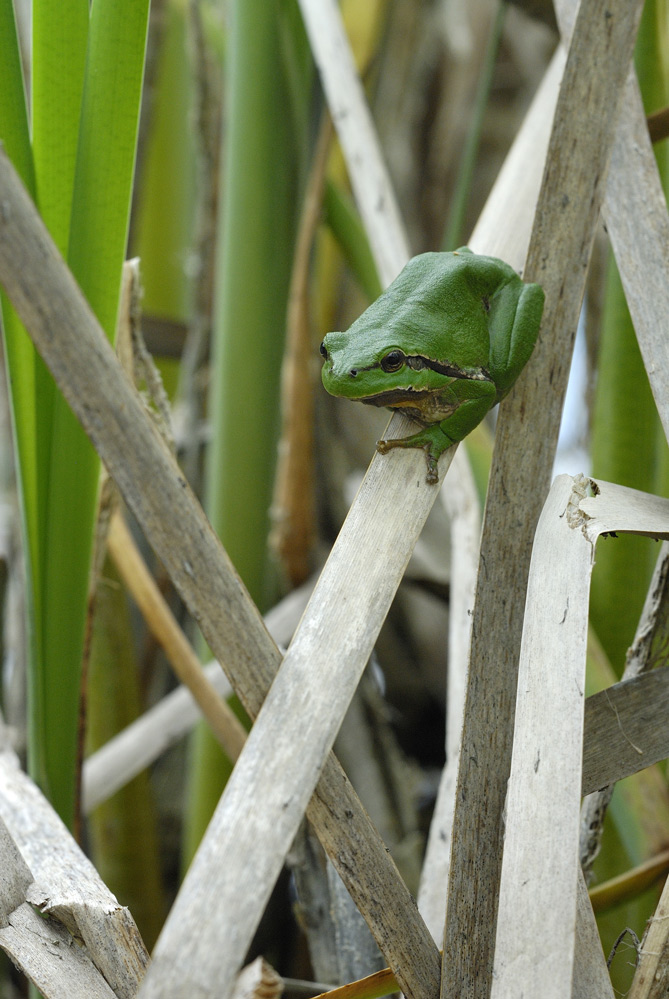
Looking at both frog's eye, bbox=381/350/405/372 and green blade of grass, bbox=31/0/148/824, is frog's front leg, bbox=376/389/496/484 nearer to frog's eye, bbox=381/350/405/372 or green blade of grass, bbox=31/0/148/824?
frog's eye, bbox=381/350/405/372

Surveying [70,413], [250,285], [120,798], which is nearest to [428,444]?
[70,413]

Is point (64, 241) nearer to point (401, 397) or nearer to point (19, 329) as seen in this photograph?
point (19, 329)

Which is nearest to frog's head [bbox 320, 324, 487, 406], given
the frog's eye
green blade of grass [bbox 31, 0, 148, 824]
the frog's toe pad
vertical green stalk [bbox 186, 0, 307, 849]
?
the frog's eye

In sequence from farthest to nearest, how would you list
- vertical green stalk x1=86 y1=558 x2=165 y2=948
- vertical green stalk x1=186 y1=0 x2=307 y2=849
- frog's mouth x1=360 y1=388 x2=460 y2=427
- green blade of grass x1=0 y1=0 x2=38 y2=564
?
1. vertical green stalk x1=186 y1=0 x2=307 y2=849
2. vertical green stalk x1=86 y1=558 x2=165 y2=948
3. frog's mouth x1=360 y1=388 x2=460 y2=427
4. green blade of grass x1=0 y1=0 x2=38 y2=564

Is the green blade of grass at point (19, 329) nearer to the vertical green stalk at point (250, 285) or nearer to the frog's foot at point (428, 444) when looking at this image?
the frog's foot at point (428, 444)

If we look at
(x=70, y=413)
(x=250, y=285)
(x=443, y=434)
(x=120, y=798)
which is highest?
(x=250, y=285)

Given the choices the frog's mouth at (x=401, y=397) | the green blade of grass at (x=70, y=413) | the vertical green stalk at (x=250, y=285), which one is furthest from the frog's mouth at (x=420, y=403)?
the vertical green stalk at (x=250, y=285)

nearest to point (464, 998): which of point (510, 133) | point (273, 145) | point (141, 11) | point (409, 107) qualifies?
point (141, 11)
